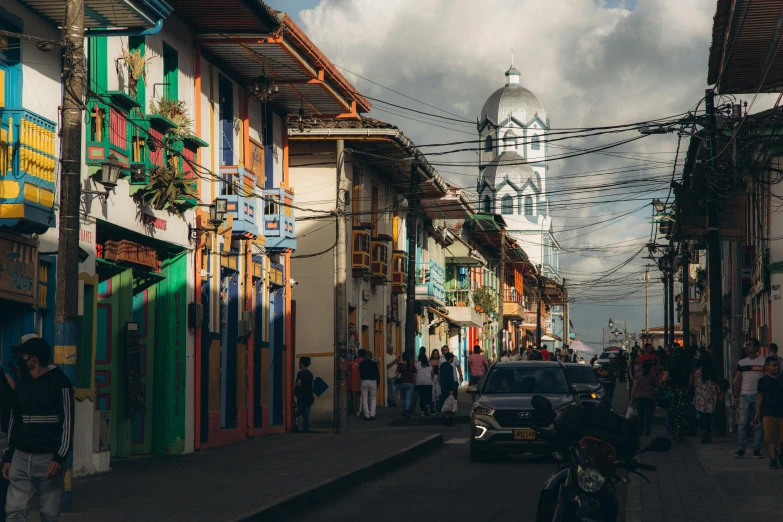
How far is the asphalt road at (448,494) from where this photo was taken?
12741 millimetres

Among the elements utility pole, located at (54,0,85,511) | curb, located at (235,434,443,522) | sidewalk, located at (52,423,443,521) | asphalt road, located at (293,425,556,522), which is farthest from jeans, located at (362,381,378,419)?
utility pole, located at (54,0,85,511)

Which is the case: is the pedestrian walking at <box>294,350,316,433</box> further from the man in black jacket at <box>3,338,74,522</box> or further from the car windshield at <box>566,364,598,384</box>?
the man in black jacket at <box>3,338,74,522</box>

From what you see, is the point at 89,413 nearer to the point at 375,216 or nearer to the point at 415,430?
the point at 415,430

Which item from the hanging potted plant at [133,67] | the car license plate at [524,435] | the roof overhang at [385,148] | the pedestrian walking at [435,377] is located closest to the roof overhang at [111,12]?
the hanging potted plant at [133,67]

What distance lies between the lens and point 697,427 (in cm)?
2580

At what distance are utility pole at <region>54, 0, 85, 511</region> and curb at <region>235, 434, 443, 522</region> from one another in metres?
1.91

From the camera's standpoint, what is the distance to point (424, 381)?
104 feet

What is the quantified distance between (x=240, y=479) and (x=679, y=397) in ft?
35.1

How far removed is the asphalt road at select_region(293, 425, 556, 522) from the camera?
12741 mm

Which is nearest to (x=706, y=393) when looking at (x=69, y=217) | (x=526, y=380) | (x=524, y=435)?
(x=526, y=380)

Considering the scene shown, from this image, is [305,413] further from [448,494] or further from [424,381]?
[448,494]

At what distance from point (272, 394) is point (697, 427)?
910cm

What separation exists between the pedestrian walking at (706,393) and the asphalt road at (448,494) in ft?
13.1

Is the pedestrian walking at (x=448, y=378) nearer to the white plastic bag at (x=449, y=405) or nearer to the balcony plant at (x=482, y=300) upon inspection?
the white plastic bag at (x=449, y=405)
